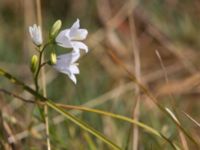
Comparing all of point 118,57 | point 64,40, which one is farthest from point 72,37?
point 118,57

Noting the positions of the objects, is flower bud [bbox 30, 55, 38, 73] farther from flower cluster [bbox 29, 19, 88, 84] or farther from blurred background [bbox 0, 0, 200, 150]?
blurred background [bbox 0, 0, 200, 150]

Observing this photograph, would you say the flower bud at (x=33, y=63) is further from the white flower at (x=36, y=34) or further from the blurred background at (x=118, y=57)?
the blurred background at (x=118, y=57)

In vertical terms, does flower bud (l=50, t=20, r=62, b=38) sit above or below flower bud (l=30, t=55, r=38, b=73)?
above

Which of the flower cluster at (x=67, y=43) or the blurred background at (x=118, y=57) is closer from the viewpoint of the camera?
the flower cluster at (x=67, y=43)

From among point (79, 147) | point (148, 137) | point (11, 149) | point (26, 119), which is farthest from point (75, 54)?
point (26, 119)

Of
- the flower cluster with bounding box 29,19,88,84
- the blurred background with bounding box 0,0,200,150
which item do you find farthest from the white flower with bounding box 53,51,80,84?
the blurred background with bounding box 0,0,200,150

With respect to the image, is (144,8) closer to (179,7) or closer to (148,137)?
(179,7)

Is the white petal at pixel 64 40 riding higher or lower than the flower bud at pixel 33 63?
higher

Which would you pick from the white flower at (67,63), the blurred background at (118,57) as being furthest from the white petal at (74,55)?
the blurred background at (118,57)
